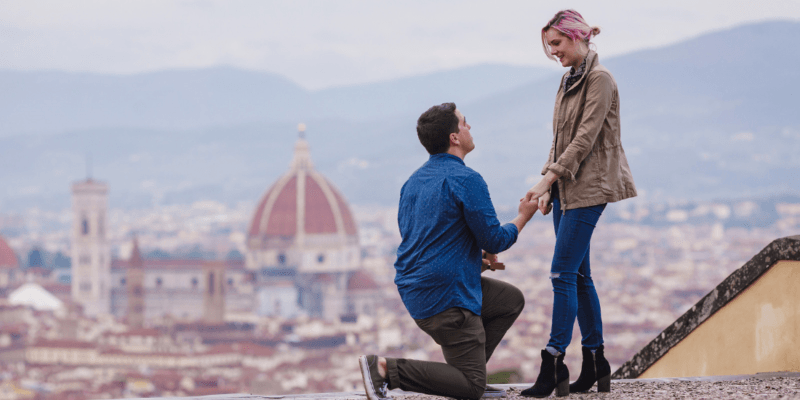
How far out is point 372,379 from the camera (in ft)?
6.49

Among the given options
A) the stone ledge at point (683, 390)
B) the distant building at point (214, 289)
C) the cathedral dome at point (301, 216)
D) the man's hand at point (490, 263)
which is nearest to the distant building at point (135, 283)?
the distant building at point (214, 289)

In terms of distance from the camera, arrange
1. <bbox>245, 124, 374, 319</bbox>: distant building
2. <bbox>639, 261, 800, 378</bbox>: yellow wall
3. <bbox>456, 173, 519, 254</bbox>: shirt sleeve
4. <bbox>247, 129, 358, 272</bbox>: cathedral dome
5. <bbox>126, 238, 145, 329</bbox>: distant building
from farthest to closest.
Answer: <bbox>247, 129, 358, 272</bbox>: cathedral dome, <bbox>245, 124, 374, 319</bbox>: distant building, <bbox>126, 238, 145, 329</bbox>: distant building, <bbox>639, 261, 800, 378</bbox>: yellow wall, <bbox>456, 173, 519, 254</bbox>: shirt sleeve

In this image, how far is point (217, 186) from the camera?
91438mm

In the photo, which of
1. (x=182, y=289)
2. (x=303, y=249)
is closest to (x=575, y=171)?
(x=182, y=289)

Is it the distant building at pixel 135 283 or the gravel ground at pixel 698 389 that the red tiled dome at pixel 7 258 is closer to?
the distant building at pixel 135 283

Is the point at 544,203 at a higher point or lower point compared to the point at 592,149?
lower

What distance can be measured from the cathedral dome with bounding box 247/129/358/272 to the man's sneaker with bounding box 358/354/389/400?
55.2m

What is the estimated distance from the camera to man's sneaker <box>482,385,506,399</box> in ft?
6.84

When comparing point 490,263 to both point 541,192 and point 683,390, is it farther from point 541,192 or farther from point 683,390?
point 683,390

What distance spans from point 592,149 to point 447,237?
398 millimetres

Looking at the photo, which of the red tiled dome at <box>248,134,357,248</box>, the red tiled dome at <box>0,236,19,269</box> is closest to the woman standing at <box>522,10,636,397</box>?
the red tiled dome at <box>248,134,357,248</box>

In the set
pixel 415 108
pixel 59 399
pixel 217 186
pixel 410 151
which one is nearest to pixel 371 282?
pixel 59 399

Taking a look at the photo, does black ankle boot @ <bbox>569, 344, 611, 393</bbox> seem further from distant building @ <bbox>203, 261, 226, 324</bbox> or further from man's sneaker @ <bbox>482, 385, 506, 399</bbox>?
distant building @ <bbox>203, 261, 226, 324</bbox>

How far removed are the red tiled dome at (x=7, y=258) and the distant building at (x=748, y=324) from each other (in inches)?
2439
